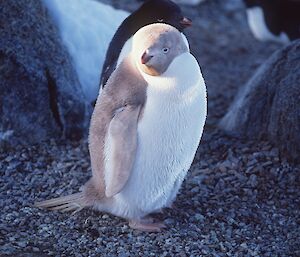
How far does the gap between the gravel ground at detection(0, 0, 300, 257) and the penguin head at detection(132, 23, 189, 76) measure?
653mm

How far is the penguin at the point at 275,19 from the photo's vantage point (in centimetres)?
547

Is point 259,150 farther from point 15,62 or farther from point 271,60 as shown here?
point 15,62

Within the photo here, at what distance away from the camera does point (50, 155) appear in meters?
3.56

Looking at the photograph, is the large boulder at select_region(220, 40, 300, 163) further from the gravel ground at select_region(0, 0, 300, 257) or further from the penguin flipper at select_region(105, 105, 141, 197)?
the penguin flipper at select_region(105, 105, 141, 197)

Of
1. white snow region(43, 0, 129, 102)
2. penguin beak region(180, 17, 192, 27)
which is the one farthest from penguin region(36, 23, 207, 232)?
white snow region(43, 0, 129, 102)

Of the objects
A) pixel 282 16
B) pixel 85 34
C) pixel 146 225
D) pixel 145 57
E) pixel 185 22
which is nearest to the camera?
pixel 145 57

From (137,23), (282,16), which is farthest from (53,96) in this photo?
(282,16)

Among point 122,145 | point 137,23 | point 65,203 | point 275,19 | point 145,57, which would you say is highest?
point 145,57

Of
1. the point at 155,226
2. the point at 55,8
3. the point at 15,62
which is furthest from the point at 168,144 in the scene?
the point at 55,8

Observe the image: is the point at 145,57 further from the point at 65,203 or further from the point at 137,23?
the point at 137,23

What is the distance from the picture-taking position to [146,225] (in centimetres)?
287

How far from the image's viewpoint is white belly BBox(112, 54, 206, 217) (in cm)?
266

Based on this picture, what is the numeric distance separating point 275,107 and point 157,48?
46.0 inches

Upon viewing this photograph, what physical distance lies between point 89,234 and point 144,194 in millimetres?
265
